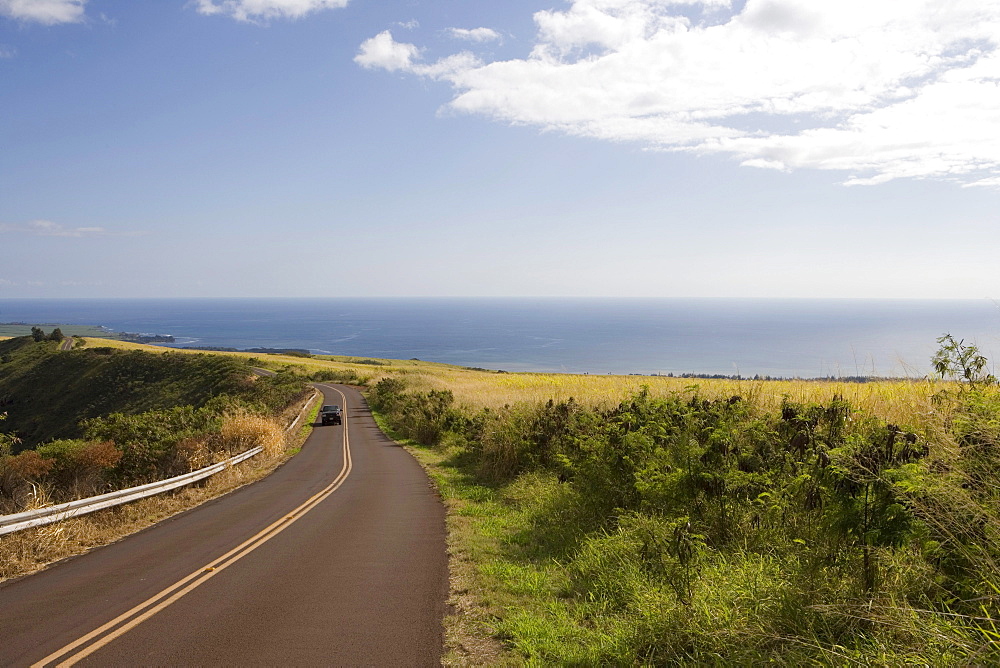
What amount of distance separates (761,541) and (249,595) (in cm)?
673

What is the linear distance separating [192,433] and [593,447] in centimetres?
1834

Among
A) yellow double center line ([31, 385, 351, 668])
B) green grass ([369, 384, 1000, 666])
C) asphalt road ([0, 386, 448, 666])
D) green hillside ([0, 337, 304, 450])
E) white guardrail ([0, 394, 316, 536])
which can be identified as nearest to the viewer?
green grass ([369, 384, 1000, 666])

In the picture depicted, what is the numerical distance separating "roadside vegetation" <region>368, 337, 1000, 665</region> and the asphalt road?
0.76m

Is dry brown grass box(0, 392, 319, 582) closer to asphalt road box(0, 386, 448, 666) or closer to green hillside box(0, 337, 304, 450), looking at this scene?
asphalt road box(0, 386, 448, 666)

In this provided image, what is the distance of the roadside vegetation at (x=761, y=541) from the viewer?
406cm

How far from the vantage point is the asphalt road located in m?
5.74

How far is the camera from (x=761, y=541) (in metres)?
6.82

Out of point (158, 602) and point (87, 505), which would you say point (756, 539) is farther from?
point (87, 505)

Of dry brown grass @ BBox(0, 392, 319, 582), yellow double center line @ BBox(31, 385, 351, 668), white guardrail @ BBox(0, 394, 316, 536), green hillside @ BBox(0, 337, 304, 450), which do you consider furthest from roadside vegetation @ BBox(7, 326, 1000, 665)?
green hillside @ BBox(0, 337, 304, 450)

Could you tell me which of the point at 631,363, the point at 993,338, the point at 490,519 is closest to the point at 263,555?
the point at 490,519

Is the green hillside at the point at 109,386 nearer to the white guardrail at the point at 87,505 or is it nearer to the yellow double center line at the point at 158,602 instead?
the white guardrail at the point at 87,505

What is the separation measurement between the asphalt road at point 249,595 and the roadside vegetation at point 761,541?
30.0 inches

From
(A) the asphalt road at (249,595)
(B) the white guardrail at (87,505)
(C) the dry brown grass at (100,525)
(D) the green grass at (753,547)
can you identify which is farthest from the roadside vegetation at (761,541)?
(B) the white guardrail at (87,505)

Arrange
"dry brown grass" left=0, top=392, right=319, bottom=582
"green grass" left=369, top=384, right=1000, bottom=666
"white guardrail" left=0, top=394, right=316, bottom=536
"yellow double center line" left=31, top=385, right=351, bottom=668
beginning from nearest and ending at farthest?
"green grass" left=369, top=384, right=1000, bottom=666 < "yellow double center line" left=31, top=385, right=351, bottom=668 < "dry brown grass" left=0, top=392, right=319, bottom=582 < "white guardrail" left=0, top=394, right=316, bottom=536
